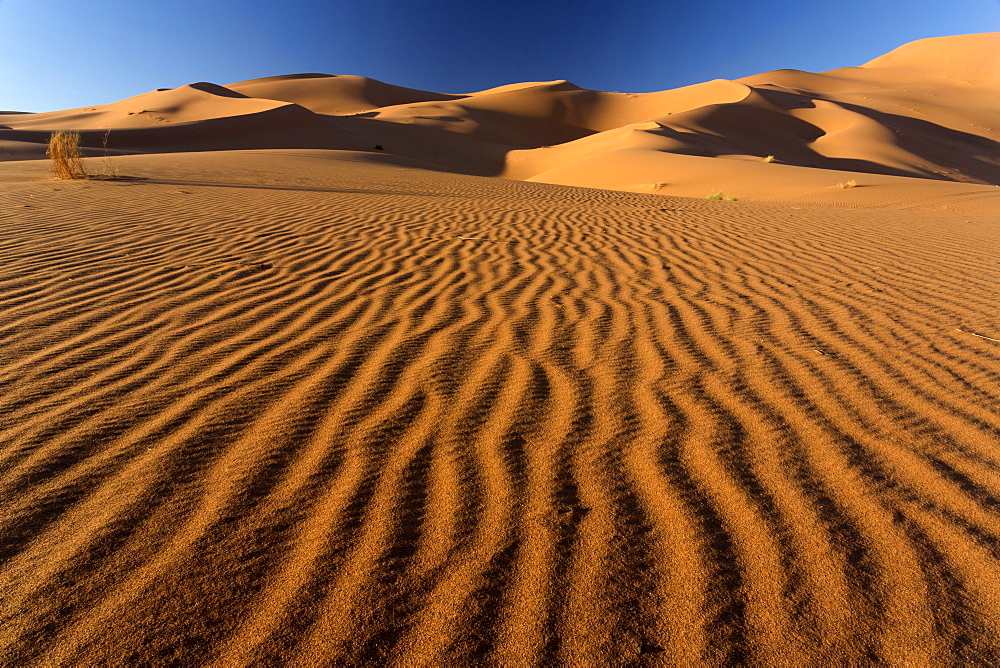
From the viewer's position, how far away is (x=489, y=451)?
2.42 m

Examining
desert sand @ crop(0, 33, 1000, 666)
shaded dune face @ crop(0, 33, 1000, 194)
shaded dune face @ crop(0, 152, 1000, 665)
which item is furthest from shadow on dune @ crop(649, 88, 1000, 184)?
shaded dune face @ crop(0, 152, 1000, 665)

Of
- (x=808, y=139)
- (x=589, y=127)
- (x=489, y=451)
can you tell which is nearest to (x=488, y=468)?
(x=489, y=451)

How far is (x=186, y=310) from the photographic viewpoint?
4098mm

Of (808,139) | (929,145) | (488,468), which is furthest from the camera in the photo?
(808,139)

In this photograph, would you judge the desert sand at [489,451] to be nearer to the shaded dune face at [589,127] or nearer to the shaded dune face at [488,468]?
A: the shaded dune face at [488,468]

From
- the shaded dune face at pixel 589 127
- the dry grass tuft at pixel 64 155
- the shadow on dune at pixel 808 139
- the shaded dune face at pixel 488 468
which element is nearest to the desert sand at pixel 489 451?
the shaded dune face at pixel 488 468

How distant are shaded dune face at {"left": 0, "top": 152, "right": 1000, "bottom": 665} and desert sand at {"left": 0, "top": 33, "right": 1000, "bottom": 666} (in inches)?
0.5

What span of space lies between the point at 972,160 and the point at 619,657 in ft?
165

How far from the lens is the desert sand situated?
1584 millimetres

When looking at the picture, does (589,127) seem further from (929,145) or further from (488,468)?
(488,468)

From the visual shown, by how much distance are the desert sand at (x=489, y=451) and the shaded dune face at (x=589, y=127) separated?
1688cm

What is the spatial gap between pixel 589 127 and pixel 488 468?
211 ft

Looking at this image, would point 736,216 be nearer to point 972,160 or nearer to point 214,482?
point 214,482

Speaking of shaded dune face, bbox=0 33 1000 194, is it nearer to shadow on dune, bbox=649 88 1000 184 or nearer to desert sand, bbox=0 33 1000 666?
shadow on dune, bbox=649 88 1000 184
